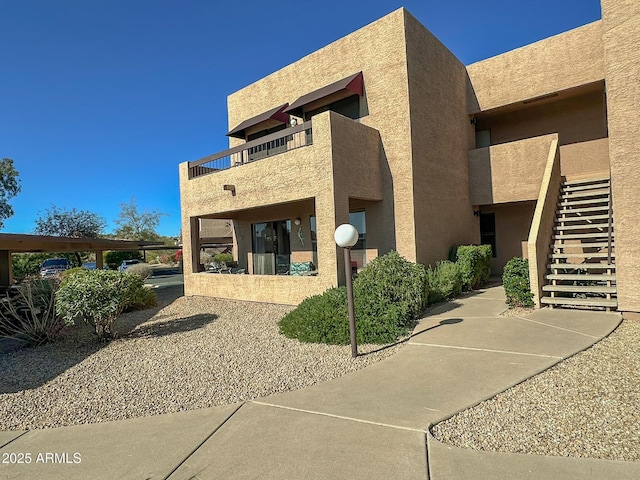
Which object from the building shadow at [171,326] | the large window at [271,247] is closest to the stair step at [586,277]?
the building shadow at [171,326]

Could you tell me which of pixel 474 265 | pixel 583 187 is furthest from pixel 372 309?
pixel 583 187

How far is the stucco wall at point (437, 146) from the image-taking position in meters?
10.8

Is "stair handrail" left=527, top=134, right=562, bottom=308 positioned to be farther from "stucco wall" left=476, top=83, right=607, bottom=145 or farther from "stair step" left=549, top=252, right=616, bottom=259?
"stucco wall" left=476, top=83, right=607, bottom=145

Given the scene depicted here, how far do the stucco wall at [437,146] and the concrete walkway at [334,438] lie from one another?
6.08 meters

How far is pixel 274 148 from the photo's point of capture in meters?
13.3

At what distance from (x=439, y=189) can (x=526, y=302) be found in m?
4.93

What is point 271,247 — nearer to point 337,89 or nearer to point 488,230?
point 337,89

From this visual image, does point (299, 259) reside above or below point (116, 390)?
above

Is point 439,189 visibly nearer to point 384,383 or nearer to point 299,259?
point 299,259

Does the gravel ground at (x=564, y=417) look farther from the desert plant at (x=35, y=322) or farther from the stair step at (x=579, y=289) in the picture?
the desert plant at (x=35, y=322)

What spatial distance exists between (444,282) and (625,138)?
4850 millimetres

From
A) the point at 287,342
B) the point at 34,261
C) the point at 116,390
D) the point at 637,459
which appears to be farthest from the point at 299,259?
the point at 34,261

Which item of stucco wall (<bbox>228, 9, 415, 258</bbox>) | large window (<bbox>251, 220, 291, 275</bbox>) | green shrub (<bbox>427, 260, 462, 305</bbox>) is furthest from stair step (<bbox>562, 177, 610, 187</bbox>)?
large window (<bbox>251, 220, 291, 275</bbox>)

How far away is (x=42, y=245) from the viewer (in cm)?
1294
